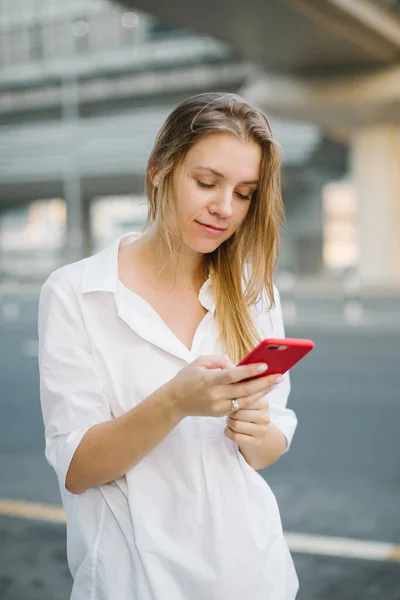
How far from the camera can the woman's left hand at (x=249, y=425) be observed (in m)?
1.59

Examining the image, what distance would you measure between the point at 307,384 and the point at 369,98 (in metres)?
13.9

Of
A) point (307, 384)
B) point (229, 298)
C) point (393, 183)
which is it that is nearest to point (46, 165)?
point (393, 183)

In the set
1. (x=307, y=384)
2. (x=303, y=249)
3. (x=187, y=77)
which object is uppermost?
(x=187, y=77)

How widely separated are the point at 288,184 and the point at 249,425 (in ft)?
123

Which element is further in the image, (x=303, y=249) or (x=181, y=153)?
(x=303, y=249)

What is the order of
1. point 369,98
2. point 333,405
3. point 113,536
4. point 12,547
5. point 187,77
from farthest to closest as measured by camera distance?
point 187,77 → point 369,98 → point 333,405 → point 12,547 → point 113,536

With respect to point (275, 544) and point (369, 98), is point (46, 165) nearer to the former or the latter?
point (369, 98)

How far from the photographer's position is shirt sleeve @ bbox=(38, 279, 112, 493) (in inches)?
63.2

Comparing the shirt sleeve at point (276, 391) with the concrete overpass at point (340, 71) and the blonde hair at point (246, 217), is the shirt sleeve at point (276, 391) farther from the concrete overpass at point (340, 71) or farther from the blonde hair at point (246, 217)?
the concrete overpass at point (340, 71)

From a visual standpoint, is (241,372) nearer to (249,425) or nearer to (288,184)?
(249,425)

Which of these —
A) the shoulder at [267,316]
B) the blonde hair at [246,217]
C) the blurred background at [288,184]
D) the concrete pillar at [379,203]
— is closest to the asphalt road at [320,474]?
the blurred background at [288,184]

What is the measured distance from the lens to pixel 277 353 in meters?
1.45

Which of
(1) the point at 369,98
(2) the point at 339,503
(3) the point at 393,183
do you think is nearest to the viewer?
(2) the point at 339,503

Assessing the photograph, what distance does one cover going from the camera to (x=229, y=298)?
1.80 m
